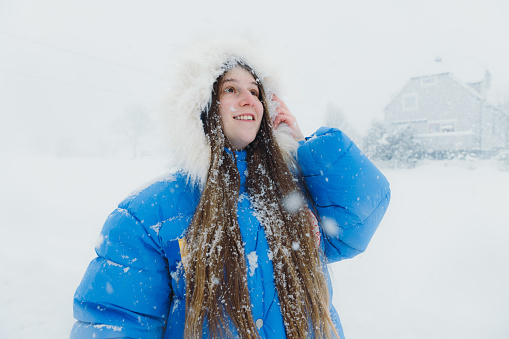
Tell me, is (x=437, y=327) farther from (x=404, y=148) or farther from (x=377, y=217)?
(x=404, y=148)

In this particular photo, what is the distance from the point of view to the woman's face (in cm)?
156

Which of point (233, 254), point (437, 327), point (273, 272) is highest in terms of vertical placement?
point (233, 254)

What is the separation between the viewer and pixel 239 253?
1.29 meters

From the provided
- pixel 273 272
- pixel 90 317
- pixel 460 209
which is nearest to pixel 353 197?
pixel 273 272

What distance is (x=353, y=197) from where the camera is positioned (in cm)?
151

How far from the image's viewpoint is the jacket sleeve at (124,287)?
116 cm

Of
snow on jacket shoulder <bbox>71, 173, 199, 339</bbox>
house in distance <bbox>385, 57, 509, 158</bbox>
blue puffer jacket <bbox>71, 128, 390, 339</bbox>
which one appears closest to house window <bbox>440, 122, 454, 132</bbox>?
house in distance <bbox>385, 57, 509, 158</bbox>

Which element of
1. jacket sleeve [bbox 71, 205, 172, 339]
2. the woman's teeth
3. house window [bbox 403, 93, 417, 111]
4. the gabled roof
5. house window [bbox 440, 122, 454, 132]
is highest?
the gabled roof

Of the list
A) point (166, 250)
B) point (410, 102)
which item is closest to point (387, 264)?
point (166, 250)

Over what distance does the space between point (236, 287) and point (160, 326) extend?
0.40 metres

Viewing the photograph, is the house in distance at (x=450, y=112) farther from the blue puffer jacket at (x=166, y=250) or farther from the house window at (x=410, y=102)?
the blue puffer jacket at (x=166, y=250)

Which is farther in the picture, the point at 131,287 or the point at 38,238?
the point at 38,238

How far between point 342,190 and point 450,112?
22.9m

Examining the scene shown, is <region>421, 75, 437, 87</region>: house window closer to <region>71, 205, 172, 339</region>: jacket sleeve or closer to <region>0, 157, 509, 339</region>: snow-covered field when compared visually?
<region>0, 157, 509, 339</region>: snow-covered field
